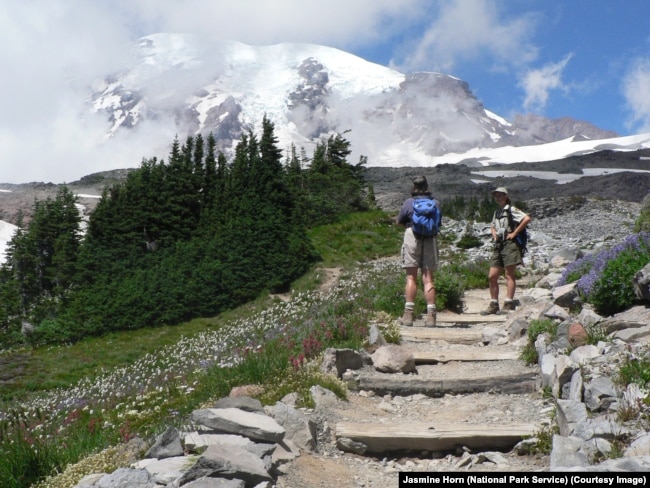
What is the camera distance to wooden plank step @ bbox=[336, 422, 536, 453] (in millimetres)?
4961

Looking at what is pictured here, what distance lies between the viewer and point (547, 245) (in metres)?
21.9

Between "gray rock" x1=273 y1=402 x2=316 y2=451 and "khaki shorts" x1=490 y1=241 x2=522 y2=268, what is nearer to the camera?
"gray rock" x1=273 y1=402 x2=316 y2=451

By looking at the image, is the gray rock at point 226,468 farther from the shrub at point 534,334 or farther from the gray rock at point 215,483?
the shrub at point 534,334

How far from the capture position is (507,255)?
34.2ft

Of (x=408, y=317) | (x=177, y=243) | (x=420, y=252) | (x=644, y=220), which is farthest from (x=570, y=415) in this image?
(x=177, y=243)

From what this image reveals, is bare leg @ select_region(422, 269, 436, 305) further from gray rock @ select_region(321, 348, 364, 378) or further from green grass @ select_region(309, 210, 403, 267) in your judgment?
green grass @ select_region(309, 210, 403, 267)

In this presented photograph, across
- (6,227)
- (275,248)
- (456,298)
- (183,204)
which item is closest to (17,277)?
(183,204)

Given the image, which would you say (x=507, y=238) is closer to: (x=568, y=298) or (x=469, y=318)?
(x=469, y=318)

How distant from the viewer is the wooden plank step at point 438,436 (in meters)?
4.96

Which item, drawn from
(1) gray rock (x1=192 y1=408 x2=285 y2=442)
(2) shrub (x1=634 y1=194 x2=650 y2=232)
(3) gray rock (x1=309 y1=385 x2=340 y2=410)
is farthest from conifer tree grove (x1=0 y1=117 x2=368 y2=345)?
(1) gray rock (x1=192 y1=408 x2=285 y2=442)

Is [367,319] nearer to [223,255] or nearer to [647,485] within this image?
[647,485]

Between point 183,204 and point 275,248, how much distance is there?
54.3 feet

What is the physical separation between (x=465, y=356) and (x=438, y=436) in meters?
3.01

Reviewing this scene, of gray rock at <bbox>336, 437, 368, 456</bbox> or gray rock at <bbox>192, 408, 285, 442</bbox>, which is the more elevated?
gray rock at <bbox>192, 408, 285, 442</bbox>
